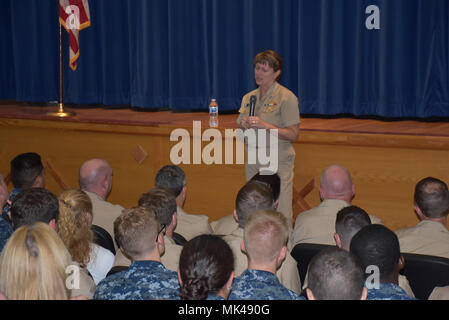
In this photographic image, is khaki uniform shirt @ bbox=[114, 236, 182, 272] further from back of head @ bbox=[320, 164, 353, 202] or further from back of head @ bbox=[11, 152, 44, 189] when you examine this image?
back of head @ bbox=[11, 152, 44, 189]

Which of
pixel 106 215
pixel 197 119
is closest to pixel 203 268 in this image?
pixel 106 215

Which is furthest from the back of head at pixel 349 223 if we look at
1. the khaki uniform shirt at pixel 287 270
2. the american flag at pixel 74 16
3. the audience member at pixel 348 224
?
the american flag at pixel 74 16

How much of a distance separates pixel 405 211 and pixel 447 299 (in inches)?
97.0

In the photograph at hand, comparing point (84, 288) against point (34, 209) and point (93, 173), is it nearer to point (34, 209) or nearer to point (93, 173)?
point (34, 209)

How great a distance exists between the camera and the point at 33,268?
1.96 meters

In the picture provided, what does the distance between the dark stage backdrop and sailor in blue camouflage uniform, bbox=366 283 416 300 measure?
3.40 m

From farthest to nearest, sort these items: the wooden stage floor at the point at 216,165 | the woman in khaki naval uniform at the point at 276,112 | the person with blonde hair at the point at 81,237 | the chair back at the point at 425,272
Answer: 1. the wooden stage floor at the point at 216,165
2. the woman in khaki naval uniform at the point at 276,112
3. the person with blonde hair at the point at 81,237
4. the chair back at the point at 425,272

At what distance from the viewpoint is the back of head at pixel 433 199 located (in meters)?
3.21

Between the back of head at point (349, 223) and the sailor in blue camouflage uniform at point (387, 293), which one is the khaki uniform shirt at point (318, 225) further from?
the sailor in blue camouflage uniform at point (387, 293)

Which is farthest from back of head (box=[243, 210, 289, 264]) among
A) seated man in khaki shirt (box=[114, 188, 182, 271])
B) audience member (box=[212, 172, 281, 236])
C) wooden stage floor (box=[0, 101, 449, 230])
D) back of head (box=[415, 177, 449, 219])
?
wooden stage floor (box=[0, 101, 449, 230])

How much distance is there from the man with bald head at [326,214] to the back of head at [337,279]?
1.26 m

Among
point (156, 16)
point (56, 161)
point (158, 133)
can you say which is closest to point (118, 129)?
point (158, 133)

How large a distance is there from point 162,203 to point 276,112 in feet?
5.72

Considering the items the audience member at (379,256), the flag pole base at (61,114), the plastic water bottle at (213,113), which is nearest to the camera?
the audience member at (379,256)
